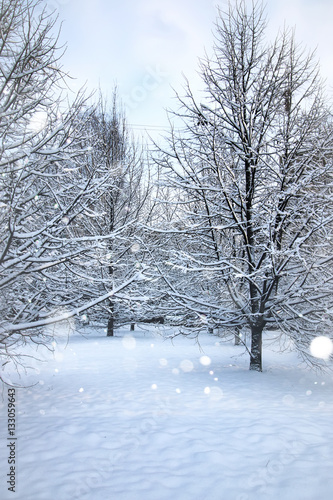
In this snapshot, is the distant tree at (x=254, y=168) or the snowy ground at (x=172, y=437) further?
the distant tree at (x=254, y=168)

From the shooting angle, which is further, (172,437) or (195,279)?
(195,279)

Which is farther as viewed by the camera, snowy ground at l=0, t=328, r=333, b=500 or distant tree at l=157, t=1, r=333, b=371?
distant tree at l=157, t=1, r=333, b=371

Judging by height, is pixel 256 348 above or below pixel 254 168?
below

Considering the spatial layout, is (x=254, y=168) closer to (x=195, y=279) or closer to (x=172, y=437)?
(x=195, y=279)

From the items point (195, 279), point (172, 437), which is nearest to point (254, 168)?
point (195, 279)

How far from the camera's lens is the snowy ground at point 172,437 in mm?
2600

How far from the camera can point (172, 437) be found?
3.47m

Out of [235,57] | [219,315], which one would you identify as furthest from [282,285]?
[235,57]

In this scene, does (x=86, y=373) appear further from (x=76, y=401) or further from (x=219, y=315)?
(x=219, y=315)

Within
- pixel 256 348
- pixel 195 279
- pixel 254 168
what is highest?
pixel 254 168

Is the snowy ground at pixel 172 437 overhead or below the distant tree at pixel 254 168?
below

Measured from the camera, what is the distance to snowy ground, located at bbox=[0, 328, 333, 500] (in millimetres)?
2600

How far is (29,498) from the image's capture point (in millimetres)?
2445

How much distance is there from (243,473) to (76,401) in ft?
9.52
